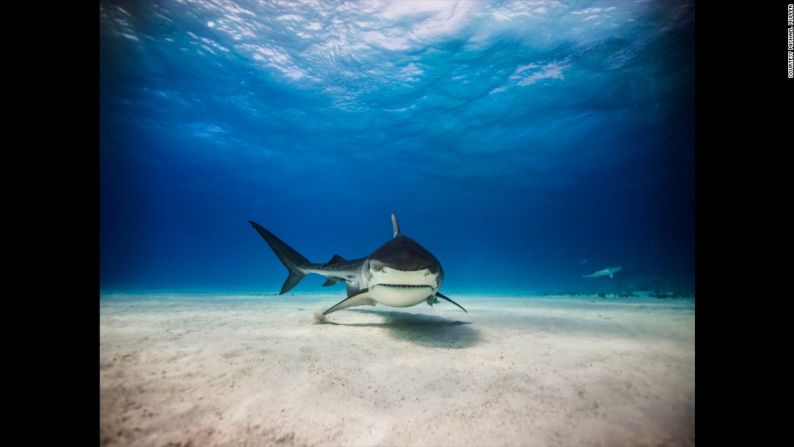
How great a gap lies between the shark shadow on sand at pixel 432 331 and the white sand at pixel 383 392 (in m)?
0.21

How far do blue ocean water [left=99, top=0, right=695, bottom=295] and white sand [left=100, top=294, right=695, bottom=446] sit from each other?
2.74 feet

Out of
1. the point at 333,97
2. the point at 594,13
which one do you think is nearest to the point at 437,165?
the point at 333,97

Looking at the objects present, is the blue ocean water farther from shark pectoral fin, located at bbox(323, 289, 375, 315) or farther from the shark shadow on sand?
the shark shadow on sand

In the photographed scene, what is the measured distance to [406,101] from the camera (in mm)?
17906

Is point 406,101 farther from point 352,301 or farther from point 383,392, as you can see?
point 383,392

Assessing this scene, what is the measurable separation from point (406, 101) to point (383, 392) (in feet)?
60.1

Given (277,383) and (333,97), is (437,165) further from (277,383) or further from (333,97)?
(277,383)

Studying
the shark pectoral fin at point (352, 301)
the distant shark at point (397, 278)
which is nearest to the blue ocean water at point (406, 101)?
the shark pectoral fin at point (352, 301)

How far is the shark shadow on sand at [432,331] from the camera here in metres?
3.32

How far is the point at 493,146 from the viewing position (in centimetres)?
2452

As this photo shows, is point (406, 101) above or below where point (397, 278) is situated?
above

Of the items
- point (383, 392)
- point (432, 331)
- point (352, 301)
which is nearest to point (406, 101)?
point (352, 301)

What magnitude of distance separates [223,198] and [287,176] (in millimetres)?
31050

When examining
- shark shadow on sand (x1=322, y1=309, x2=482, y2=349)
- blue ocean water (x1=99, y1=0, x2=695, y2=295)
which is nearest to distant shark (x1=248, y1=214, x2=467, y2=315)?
shark shadow on sand (x1=322, y1=309, x2=482, y2=349)
